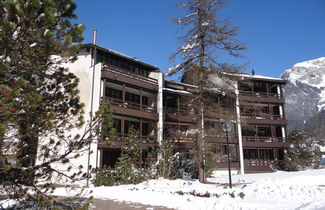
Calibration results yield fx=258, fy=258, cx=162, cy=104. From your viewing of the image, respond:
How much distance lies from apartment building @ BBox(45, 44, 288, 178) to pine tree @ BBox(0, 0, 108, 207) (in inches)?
415

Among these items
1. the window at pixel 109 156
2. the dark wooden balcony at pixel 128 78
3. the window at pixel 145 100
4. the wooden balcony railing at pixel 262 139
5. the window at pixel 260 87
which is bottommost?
the window at pixel 109 156

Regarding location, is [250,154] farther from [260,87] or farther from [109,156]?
[109,156]

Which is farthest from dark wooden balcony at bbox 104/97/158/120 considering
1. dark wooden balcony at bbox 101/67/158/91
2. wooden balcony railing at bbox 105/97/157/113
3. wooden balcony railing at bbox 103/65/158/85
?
wooden balcony railing at bbox 103/65/158/85

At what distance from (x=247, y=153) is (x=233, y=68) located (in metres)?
19.3

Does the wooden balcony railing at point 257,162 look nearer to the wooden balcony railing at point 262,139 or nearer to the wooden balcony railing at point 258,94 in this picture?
the wooden balcony railing at point 262,139

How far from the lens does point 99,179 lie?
58.3ft

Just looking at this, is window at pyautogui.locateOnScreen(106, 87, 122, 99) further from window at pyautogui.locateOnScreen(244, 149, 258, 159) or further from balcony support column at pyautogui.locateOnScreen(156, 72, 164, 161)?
window at pyautogui.locateOnScreen(244, 149, 258, 159)

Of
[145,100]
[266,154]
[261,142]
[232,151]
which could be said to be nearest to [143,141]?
[145,100]

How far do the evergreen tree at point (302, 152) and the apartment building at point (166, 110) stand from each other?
5.56ft

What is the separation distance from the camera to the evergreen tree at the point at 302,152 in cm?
2966

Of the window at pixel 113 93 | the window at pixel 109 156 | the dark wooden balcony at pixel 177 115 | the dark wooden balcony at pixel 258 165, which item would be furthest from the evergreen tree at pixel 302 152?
the window at pixel 113 93

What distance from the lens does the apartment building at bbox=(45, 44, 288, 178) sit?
2183 cm

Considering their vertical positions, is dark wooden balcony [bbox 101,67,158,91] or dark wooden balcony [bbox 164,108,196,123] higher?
dark wooden balcony [bbox 101,67,158,91]

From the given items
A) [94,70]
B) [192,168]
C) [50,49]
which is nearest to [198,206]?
[50,49]
